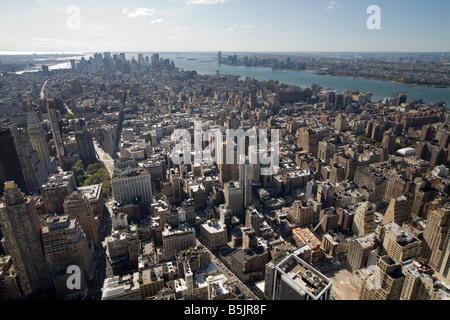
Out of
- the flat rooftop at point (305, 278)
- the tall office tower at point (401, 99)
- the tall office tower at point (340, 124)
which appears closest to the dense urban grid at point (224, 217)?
the flat rooftop at point (305, 278)

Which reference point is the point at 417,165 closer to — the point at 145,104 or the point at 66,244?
the point at 66,244

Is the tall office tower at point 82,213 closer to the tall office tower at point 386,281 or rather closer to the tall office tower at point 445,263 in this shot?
the tall office tower at point 386,281

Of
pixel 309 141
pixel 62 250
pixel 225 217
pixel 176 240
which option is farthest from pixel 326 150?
pixel 62 250

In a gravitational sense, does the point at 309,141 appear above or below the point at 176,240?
above

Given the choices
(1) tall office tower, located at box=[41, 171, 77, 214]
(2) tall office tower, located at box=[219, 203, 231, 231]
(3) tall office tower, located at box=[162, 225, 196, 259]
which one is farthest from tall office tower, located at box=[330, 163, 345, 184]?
(1) tall office tower, located at box=[41, 171, 77, 214]

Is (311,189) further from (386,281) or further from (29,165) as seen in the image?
(29,165)
